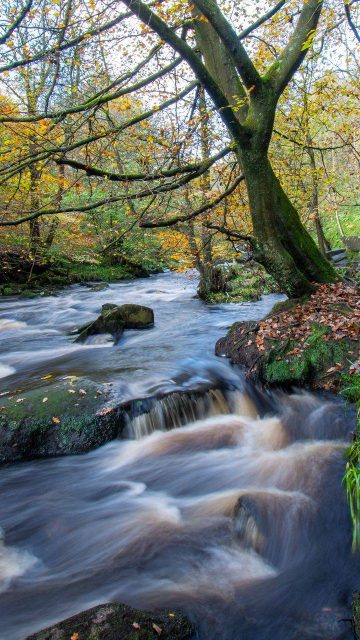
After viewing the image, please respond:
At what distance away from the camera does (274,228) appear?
668 cm

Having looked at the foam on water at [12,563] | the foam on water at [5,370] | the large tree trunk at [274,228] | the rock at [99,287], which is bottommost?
the foam on water at [12,563]

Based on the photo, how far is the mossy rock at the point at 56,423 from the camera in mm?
5082

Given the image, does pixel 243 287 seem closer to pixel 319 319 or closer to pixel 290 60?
pixel 319 319

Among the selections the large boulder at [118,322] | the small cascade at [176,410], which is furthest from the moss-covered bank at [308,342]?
the large boulder at [118,322]

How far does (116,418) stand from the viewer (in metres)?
5.48

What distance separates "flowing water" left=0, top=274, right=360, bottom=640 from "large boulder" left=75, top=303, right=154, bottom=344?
2424mm

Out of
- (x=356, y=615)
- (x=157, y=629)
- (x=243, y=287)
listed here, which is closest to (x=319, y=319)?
(x=356, y=615)

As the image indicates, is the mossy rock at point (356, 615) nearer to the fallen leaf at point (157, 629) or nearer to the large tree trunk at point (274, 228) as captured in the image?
the fallen leaf at point (157, 629)

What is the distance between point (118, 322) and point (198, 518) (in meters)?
6.41

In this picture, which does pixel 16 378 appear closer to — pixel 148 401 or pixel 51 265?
pixel 148 401

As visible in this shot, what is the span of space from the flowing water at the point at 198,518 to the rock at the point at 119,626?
0.22 meters

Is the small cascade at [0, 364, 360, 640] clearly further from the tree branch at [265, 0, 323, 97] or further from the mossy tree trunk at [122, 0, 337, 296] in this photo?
the tree branch at [265, 0, 323, 97]

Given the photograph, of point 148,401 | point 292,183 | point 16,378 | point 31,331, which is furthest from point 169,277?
point 148,401

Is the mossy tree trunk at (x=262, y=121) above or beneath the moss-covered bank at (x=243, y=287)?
above
